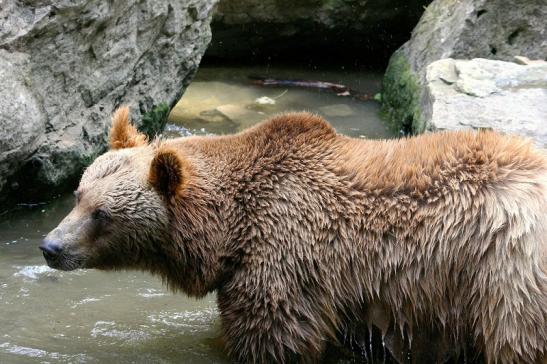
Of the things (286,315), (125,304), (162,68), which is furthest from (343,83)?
(286,315)

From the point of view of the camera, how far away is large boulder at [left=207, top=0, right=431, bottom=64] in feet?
40.8

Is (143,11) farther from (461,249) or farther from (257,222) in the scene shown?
(461,249)

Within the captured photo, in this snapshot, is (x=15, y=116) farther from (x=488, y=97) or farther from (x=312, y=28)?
(x=312, y=28)

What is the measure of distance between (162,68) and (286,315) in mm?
4469

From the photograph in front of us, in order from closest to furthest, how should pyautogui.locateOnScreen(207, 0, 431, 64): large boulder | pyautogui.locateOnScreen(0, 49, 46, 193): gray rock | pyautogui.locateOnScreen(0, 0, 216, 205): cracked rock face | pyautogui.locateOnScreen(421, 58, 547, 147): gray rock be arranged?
pyautogui.locateOnScreen(0, 49, 46, 193): gray rock, pyautogui.locateOnScreen(0, 0, 216, 205): cracked rock face, pyautogui.locateOnScreen(421, 58, 547, 147): gray rock, pyautogui.locateOnScreen(207, 0, 431, 64): large boulder

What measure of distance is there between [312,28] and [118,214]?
25.1ft

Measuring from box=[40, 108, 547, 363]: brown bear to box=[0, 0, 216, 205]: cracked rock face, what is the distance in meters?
1.77

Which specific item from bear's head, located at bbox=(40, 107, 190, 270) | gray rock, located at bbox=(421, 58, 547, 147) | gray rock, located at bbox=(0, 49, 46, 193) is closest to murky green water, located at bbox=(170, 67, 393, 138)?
gray rock, located at bbox=(421, 58, 547, 147)

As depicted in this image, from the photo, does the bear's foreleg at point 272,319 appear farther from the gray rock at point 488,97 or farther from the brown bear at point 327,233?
the gray rock at point 488,97

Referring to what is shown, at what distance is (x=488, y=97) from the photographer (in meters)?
8.47

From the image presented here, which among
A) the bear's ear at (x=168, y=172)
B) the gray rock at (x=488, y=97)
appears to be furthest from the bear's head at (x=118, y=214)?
the gray rock at (x=488, y=97)

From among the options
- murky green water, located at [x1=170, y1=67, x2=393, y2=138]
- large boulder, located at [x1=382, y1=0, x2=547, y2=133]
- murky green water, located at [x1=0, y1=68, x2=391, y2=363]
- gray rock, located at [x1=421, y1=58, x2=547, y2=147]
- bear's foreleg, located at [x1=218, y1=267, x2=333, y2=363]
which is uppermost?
large boulder, located at [x1=382, y1=0, x2=547, y2=133]

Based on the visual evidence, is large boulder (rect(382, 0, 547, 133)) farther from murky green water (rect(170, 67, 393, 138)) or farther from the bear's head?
the bear's head

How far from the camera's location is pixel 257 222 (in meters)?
5.63
